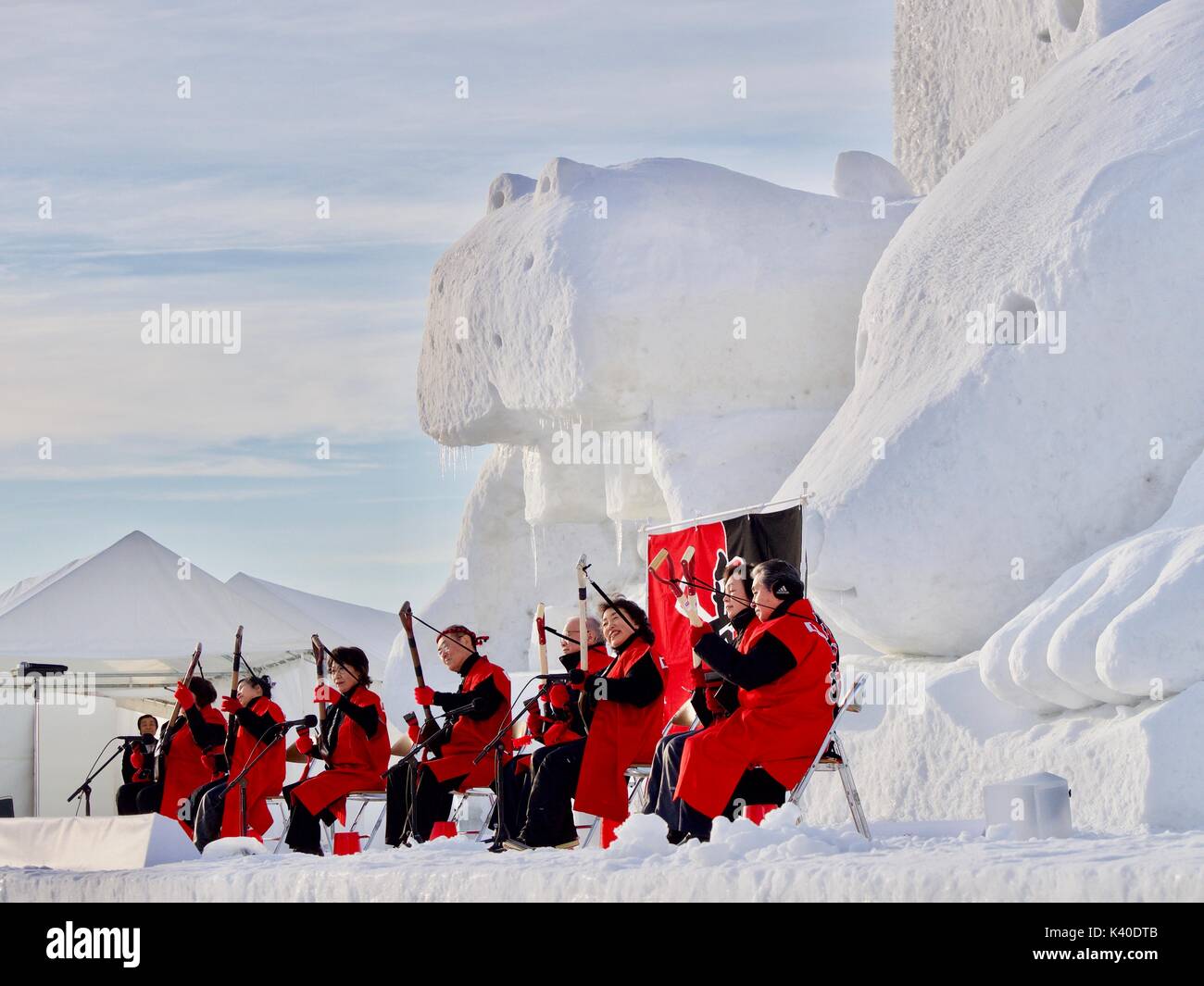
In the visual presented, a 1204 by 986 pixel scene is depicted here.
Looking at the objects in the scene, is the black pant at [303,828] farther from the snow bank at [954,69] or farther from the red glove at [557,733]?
the snow bank at [954,69]

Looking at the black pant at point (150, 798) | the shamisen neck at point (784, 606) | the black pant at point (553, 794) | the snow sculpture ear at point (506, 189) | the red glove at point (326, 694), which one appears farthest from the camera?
the snow sculpture ear at point (506, 189)

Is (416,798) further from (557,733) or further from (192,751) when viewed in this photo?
(192,751)

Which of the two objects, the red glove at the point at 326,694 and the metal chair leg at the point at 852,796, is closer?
the metal chair leg at the point at 852,796

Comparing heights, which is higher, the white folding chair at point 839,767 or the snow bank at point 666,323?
the snow bank at point 666,323

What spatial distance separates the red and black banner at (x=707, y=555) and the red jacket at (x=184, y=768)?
2.82 m

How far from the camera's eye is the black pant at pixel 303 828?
28.2 feet

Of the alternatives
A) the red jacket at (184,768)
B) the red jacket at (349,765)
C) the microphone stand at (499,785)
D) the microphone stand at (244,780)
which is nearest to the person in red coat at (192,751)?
the red jacket at (184,768)

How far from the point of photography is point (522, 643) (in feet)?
48.6

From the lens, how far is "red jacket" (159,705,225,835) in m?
10.4

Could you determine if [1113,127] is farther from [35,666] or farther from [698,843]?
[35,666]

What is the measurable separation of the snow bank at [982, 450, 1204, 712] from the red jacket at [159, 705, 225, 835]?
16.2ft

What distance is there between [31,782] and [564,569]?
16.9ft

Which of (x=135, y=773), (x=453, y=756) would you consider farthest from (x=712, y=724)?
(x=135, y=773)

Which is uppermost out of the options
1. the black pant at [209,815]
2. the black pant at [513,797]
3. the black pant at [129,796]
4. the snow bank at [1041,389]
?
A: the snow bank at [1041,389]
